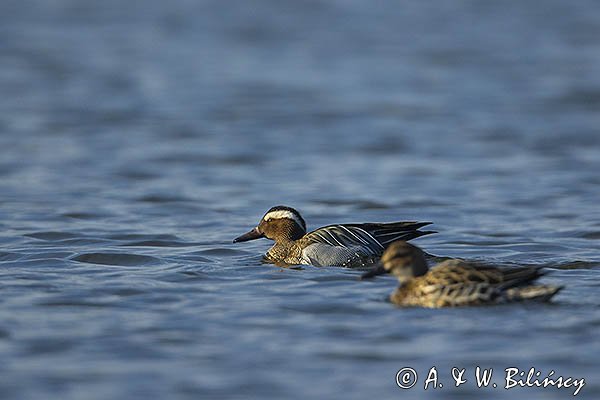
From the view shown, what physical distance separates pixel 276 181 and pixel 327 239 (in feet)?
14.4

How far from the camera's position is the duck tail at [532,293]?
8.91m

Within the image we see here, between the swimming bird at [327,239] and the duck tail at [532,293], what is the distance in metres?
2.28

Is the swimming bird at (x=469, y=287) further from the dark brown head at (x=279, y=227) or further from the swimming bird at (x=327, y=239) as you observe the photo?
the dark brown head at (x=279, y=227)

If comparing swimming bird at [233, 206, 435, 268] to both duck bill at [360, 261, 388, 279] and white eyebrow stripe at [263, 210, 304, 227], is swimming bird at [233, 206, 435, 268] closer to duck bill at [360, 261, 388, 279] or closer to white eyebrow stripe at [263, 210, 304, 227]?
white eyebrow stripe at [263, 210, 304, 227]

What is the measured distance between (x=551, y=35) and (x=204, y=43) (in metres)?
7.10

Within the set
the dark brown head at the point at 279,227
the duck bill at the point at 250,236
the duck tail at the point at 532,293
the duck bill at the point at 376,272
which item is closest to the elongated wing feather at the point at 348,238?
the dark brown head at the point at 279,227

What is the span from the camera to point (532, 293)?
8953 mm

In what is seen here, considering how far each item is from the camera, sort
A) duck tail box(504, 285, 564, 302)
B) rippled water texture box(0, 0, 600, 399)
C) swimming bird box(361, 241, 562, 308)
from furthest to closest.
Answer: swimming bird box(361, 241, 562, 308) → duck tail box(504, 285, 564, 302) → rippled water texture box(0, 0, 600, 399)

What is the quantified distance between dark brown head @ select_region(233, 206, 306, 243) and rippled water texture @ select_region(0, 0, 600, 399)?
0.20 m

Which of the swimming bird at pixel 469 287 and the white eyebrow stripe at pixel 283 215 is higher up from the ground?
the white eyebrow stripe at pixel 283 215

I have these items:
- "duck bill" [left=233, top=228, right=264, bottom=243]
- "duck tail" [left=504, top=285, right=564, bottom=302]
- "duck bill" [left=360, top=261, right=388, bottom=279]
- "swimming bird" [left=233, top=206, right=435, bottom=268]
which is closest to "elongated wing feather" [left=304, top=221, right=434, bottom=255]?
"swimming bird" [left=233, top=206, right=435, bottom=268]

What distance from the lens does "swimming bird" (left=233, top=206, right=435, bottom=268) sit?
11.2 metres

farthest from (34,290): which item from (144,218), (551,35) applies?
(551,35)

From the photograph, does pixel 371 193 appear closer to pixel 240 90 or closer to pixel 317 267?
pixel 317 267
